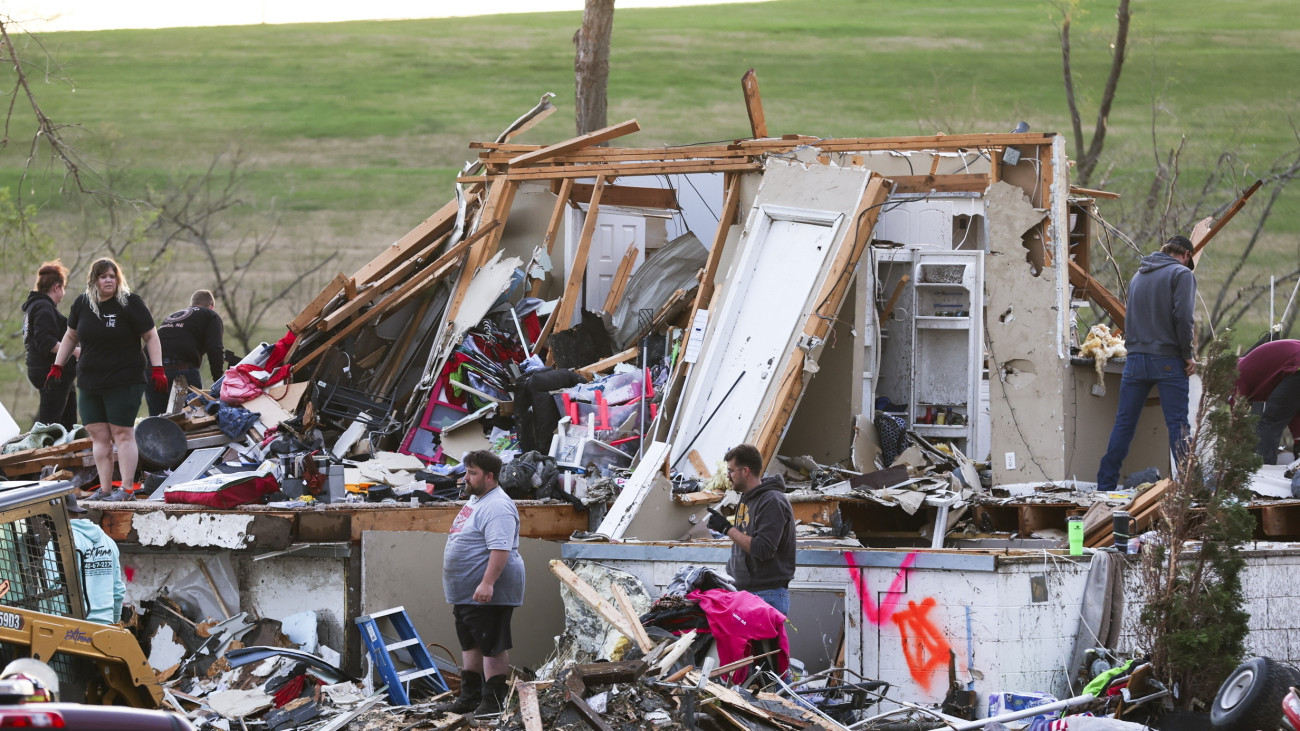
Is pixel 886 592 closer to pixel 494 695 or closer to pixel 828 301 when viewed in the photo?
pixel 494 695

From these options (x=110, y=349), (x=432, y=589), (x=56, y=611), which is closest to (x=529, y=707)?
(x=56, y=611)

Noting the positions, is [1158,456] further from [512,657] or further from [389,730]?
[389,730]

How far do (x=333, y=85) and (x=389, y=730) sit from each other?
53708 mm

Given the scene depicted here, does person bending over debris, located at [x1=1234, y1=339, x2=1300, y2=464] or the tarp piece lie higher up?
the tarp piece

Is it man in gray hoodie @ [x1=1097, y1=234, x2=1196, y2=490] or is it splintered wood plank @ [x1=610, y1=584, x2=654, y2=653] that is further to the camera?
man in gray hoodie @ [x1=1097, y1=234, x2=1196, y2=490]

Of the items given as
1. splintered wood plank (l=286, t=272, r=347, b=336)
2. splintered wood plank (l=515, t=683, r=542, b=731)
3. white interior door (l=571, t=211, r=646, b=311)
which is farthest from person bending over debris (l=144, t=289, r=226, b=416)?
splintered wood plank (l=515, t=683, r=542, b=731)

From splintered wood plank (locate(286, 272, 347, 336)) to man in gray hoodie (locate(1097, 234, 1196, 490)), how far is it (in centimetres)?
678

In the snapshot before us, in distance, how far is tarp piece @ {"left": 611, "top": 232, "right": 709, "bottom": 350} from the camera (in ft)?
42.4

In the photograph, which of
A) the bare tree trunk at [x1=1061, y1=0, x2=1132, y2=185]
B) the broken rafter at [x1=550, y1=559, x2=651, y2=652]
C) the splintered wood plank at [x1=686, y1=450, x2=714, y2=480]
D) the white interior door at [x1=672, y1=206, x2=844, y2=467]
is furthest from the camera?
the bare tree trunk at [x1=1061, y1=0, x2=1132, y2=185]

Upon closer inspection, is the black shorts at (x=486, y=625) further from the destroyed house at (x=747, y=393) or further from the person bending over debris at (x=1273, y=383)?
the person bending over debris at (x=1273, y=383)

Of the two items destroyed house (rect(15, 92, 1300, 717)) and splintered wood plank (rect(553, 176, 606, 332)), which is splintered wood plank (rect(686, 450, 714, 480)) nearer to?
destroyed house (rect(15, 92, 1300, 717))

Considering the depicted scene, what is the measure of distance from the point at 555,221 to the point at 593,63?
514cm

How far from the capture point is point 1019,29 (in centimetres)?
6228

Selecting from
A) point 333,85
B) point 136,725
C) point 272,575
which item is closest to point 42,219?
point 333,85
